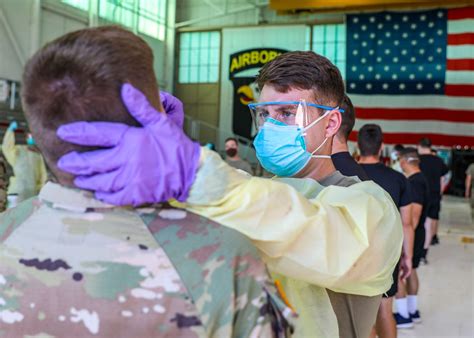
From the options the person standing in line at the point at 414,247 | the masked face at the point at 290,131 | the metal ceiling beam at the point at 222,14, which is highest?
the metal ceiling beam at the point at 222,14

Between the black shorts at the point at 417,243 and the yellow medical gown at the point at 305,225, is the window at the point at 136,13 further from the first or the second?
the yellow medical gown at the point at 305,225

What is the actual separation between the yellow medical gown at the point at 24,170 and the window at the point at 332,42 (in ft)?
40.6

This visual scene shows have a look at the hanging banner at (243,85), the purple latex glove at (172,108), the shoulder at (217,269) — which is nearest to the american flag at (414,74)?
the hanging banner at (243,85)

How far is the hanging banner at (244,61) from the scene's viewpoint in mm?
18156

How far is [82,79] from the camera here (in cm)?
89

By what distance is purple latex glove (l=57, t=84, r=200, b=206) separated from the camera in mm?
880

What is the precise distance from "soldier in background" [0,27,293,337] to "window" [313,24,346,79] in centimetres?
1665

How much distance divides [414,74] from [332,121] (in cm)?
1313

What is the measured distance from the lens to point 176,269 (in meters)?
0.92

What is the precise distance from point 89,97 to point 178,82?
749 inches

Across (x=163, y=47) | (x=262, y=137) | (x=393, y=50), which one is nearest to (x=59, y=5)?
(x=163, y=47)

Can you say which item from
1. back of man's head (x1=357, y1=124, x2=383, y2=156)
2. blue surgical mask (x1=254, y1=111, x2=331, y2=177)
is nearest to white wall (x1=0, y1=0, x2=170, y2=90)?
back of man's head (x1=357, y1=124, x2=383, y2=156)

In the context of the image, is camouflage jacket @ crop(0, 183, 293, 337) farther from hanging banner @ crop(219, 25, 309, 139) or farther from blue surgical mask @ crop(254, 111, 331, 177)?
hanging banner @ crop(219, 25, 309, 139)

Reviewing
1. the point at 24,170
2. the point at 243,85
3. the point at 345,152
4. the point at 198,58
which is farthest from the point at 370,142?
the point at 198,58
